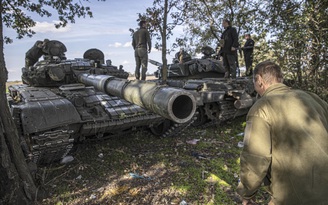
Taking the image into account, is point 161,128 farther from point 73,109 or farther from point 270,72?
point 270,72

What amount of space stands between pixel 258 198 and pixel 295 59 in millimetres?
5791

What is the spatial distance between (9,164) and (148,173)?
2384 mm

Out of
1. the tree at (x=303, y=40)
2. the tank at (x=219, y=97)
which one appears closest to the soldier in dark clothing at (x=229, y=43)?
the tank at (x=219, y=97)

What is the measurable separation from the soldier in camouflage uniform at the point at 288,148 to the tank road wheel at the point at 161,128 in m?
4.86

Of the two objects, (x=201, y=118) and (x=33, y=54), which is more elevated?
(x=33, y=54)

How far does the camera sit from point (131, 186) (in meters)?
4.52

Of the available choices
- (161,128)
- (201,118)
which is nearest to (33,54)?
(161,128)

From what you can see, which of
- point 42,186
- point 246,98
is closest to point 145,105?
point 42,186

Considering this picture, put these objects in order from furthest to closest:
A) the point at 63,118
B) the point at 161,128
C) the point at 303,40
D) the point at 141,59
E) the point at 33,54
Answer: the point at 141,59
the point at 33,54
the point at 303,40
the point at 161,128
the point at 63,118

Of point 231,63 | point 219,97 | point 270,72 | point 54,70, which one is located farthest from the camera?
point 231,63

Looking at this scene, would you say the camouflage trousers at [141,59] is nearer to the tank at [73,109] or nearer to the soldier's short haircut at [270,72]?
the tank at [73,109]

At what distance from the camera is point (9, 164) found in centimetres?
375

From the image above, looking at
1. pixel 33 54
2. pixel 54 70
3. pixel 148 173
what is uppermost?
pixel 33 54

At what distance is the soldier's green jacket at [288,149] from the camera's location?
2107mm
